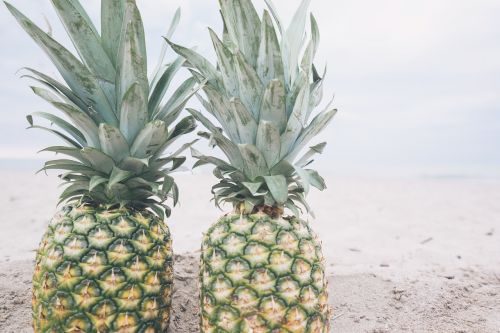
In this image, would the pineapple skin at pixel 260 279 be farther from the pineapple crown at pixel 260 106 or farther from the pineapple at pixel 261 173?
the pineapple crown at pixel 260 106

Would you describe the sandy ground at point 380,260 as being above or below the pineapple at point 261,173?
below

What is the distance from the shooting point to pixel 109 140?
9.45 feet

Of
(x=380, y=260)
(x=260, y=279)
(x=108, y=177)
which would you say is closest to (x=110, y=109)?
(x=108, y=177)

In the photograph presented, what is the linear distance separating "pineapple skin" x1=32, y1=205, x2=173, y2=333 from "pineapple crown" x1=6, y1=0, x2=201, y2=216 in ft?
0.70

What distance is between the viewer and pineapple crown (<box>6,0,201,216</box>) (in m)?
2.86

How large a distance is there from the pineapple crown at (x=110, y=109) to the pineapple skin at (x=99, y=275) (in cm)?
21

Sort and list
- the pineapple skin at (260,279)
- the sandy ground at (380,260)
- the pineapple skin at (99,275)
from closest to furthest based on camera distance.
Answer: the pineapple skin at (260,279) < the pineapple skin at (99,275) < the sandy ground at (380,260)

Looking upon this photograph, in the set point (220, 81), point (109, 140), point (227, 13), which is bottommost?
point (109, 140)

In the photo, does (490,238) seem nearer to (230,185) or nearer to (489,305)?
(489,305)

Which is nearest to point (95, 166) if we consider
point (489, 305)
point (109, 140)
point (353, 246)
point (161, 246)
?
point (109, 140)

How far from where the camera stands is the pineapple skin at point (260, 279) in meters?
2.62

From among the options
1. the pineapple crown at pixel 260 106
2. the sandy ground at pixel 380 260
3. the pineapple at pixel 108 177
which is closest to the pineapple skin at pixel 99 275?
the pineapple at pixel 108 177

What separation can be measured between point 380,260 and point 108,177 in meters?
4.19

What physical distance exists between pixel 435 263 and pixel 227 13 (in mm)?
4644
